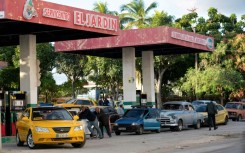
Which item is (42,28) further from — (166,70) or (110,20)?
(166,70)

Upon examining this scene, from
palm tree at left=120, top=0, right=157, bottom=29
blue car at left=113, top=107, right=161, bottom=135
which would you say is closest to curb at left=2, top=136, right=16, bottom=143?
blue car at left=113, top=107, right=161, bottom=135

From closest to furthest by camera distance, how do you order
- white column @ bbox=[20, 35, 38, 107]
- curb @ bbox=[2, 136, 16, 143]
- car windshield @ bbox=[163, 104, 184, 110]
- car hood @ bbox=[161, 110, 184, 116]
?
curb @ bbox=[2, 136, 16, 143]
white column @ bbox=[20, 35, 38, 107]
car hood @ bbox=[161, 110, 184, 116]
car windshield @ bbox=[163, 104, 184, 110]

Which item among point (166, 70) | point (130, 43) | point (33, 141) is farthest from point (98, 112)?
point (166, 70)

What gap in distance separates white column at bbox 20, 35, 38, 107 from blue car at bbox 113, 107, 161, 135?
15.8 feet

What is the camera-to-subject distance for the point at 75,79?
2410 inches

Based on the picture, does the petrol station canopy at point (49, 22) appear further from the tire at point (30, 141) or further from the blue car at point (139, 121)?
the tire at point (30, 141)

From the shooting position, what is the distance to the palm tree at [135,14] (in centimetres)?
6264

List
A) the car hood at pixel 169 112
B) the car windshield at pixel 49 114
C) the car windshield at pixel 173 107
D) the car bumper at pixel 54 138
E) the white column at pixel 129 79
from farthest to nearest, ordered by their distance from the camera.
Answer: the white column at pixel 129 79 → the car windshield at pixel 173 107 → the car hood at pixel 169 112 → the car windshield at pixel 49 114 → the car bumper at pixel 54 138

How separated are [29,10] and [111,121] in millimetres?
10459

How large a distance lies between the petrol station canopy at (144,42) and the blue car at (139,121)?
5.78 m

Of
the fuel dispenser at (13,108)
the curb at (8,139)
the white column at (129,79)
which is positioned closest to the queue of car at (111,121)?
the fuel dispenser at (13,108)

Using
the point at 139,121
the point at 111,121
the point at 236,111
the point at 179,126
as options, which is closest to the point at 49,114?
the point at 139,121

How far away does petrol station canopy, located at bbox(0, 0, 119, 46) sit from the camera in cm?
2373

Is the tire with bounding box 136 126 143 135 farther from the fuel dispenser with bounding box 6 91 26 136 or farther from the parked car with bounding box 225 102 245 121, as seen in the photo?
the parked car with bounding box 225 102 245 121
